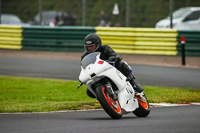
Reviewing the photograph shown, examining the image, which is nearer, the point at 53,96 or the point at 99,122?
the point at 99,122

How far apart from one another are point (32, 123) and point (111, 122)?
1.17m

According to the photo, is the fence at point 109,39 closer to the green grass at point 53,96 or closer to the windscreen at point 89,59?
the green grass at point 53,96

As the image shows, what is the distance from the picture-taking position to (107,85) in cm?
895

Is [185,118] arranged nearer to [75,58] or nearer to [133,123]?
[133,123]

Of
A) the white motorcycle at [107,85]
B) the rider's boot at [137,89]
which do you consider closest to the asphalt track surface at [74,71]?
the rider's boot at [137,89]

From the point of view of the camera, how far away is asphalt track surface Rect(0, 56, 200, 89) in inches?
633

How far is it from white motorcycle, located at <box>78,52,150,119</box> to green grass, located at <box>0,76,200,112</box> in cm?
185

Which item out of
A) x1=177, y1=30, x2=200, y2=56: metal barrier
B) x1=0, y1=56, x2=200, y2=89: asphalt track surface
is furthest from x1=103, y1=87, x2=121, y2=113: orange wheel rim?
x1=177, y1=30, x2=200, y2=56: metal barrier

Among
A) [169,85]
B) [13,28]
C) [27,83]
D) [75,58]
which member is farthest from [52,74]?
[13,28]

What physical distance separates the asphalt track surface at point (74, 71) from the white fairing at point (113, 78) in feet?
18.5

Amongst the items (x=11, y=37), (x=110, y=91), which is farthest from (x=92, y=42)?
(x=11, y=37)

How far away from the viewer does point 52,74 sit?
17562 millimetres

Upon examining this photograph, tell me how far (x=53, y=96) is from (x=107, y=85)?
397 centimetres

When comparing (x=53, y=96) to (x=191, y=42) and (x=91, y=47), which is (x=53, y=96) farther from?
(x=191, y=42)
